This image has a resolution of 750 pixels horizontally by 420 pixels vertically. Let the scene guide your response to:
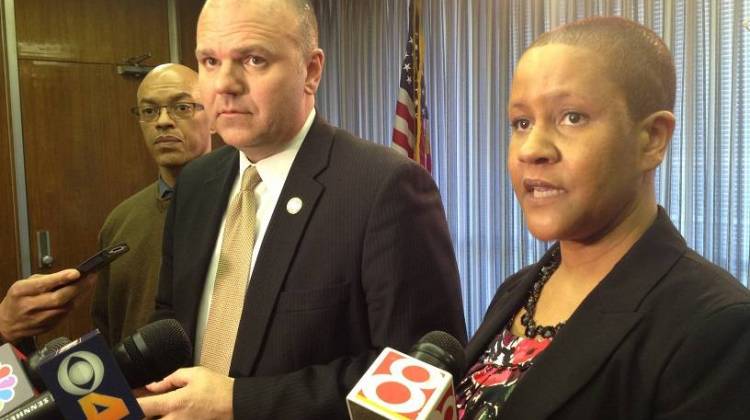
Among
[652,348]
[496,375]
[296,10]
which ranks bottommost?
[496,375]

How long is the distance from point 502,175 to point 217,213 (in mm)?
2546

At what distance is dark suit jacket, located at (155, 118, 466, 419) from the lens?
1.19m

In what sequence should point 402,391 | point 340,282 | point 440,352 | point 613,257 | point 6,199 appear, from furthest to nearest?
point 6,199, point 340,282, point 613,257, point 440,352, point 402,391

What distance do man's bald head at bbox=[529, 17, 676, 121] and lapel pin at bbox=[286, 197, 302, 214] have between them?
2.00ft

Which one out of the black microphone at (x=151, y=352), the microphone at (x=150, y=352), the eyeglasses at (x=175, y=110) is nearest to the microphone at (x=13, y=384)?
the microphone at (x=150, y=352)

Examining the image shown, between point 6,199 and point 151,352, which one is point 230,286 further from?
point 6,199

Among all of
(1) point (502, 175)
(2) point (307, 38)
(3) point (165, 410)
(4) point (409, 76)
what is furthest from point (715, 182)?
(3) point (165, 410)

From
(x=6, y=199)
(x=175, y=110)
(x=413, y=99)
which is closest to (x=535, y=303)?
(x=175, y=110)

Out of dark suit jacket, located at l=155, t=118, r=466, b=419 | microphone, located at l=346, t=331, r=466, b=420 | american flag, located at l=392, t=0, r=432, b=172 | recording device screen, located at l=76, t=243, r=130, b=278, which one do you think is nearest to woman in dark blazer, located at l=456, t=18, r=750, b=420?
microphone, located at l=346, t=331, r=466, b=420

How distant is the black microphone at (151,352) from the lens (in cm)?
106

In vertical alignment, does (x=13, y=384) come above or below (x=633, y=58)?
below

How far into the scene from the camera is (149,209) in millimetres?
2057

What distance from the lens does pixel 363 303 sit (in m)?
1.25

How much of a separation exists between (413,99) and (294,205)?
2.61 metres
